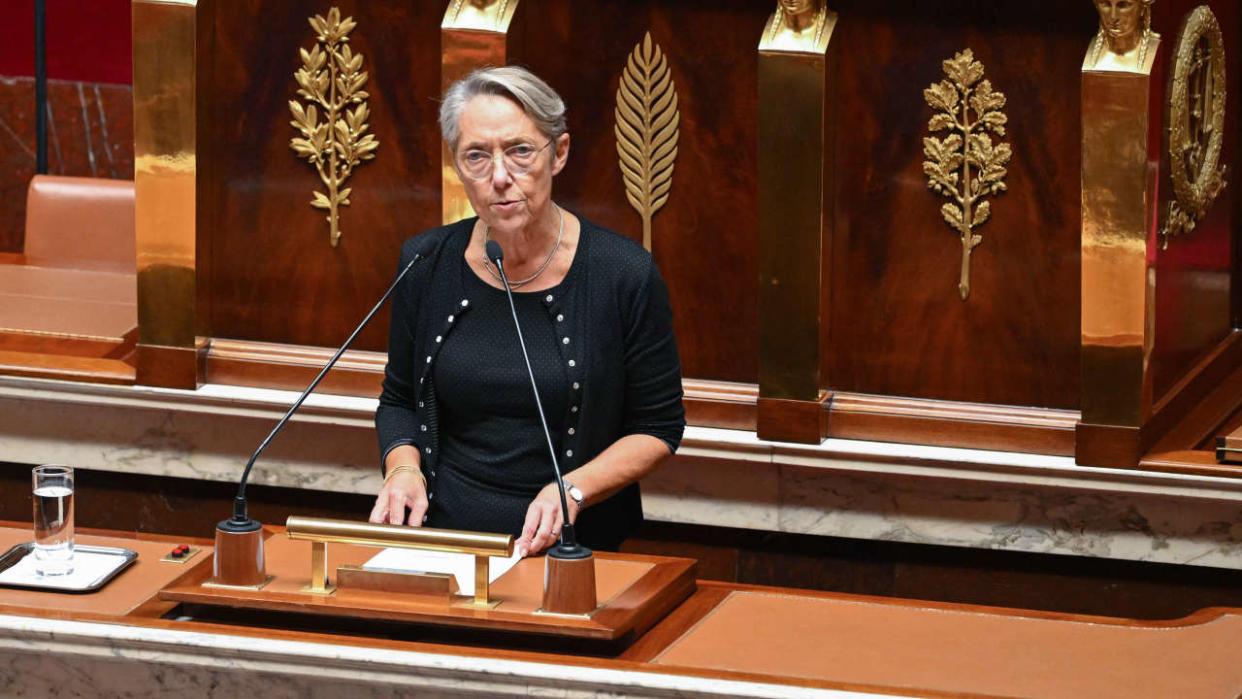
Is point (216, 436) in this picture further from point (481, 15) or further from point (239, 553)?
point (239, 553)

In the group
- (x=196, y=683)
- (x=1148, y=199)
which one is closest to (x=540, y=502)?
(x=196, y=683)

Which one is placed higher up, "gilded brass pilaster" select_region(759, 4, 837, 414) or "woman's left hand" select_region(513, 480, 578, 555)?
"gilded brass pilaster" select_region(759, 4, 837, 414)

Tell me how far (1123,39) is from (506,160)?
127 centimetres

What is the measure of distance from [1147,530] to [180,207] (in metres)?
2.00

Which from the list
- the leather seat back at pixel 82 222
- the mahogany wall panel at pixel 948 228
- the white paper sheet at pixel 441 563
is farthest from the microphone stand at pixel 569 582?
the leather seat back at pixel 82 222

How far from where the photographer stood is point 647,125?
408cm

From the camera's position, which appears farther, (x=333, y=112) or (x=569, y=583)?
(x=333, y=112)

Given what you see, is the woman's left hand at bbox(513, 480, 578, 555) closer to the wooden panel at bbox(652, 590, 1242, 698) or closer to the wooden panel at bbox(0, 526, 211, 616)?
the wooden panel at bbox(652, 590, 1242, 698)

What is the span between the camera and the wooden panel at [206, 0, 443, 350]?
426cm

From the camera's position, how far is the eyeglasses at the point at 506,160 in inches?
120

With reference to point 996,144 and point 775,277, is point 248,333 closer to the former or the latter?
point 775,277

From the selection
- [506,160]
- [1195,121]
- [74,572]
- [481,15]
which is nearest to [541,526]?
[506,160]

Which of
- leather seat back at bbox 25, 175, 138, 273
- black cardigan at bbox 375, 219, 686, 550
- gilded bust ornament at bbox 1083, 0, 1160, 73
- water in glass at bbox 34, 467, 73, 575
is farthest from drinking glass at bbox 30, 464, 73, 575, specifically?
leather seat back at bbox 25, 175, 138, 273

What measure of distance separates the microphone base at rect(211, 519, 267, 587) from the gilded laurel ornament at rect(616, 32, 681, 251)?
4.89 feet
